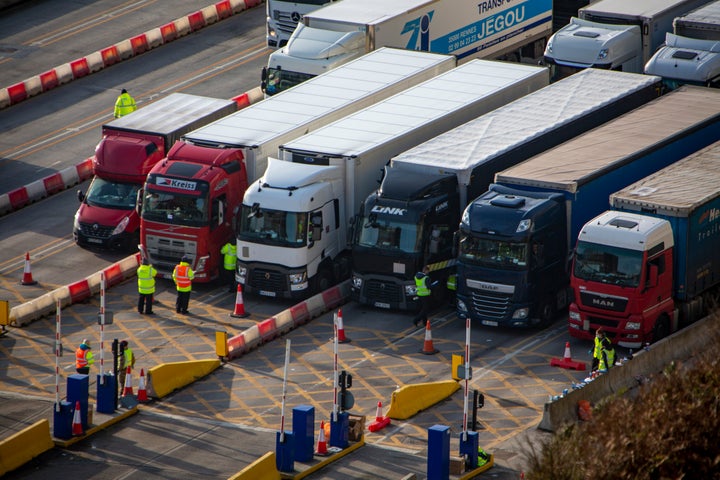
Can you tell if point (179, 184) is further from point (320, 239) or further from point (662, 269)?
point (662, 269)

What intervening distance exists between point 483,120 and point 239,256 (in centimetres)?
771

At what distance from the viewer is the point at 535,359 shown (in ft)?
128

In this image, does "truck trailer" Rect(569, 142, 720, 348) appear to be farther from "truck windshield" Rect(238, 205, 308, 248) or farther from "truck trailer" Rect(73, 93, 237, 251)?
"truck trailer" Rect(73, 93, 237, 251)

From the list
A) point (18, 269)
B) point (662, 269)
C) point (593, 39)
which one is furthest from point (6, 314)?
point (593, 39)

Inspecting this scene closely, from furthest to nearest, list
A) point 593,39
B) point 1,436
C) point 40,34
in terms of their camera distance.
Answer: point 40,34
point 593,39
point 1,436

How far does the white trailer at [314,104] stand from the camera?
43969 mm

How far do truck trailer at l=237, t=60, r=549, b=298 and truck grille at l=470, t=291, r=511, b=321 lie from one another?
2335 millimetres

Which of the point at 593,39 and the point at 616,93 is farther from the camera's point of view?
the point at 593,39

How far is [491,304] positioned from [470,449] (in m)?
7.54

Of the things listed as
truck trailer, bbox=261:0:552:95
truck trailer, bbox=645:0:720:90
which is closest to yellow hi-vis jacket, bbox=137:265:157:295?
truck trailer, bbox=261:0:552:95

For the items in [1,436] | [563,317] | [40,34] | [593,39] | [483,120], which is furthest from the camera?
[40,34]

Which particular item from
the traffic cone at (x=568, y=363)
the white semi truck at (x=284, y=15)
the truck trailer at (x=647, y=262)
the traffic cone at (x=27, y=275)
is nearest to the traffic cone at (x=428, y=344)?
the traffic cone at (x=568, y=363)

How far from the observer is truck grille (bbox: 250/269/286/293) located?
4212 centimetres

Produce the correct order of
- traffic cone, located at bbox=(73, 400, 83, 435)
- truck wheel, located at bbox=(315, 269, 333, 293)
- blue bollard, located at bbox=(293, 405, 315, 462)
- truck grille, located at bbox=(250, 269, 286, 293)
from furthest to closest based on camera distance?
1. truck wheel, located at bbox=(315, 269, 333, 293)
2. truck grille, located at bbox=(250, 269, 286, 293)
3. traffic cone, located at bbox=(73, 400, 83, 435)
4. blue bollard, located at bbox=(293, 405, 315, 462)
